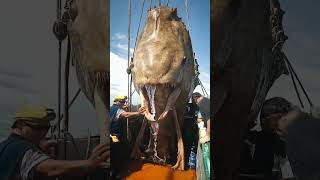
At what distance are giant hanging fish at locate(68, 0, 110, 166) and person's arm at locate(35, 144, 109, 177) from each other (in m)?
0.11

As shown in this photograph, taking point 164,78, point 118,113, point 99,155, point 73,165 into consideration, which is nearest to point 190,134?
point 164,78

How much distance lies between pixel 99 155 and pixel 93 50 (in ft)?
2.79

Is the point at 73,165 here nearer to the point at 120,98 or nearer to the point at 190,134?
the point at 120,98

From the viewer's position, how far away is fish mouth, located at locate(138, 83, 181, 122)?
184 inches

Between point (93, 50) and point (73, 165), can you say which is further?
point (93, 50)

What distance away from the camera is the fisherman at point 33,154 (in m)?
4.51

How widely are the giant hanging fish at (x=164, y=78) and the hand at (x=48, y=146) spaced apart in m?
0.65

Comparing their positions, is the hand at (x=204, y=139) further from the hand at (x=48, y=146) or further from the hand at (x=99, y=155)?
the hand at (x=48, y=146)

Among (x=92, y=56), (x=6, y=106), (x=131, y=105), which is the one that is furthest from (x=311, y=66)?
(x=6, y=106)

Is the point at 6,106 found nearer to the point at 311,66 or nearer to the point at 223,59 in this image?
the point at 223,59

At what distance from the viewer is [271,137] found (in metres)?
4.82

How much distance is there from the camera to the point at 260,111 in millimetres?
4820

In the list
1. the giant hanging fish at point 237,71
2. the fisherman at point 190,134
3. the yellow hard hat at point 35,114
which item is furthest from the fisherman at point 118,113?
the giant hanging fish at point 237,71

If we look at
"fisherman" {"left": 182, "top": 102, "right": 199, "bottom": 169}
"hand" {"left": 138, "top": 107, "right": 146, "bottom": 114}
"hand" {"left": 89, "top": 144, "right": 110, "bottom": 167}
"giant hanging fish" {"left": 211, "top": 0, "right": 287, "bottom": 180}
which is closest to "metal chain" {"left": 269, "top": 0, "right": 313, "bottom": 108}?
"giant hanging fish" {"left": 211, "top": 0, "right": 287, "bottom": 180}
